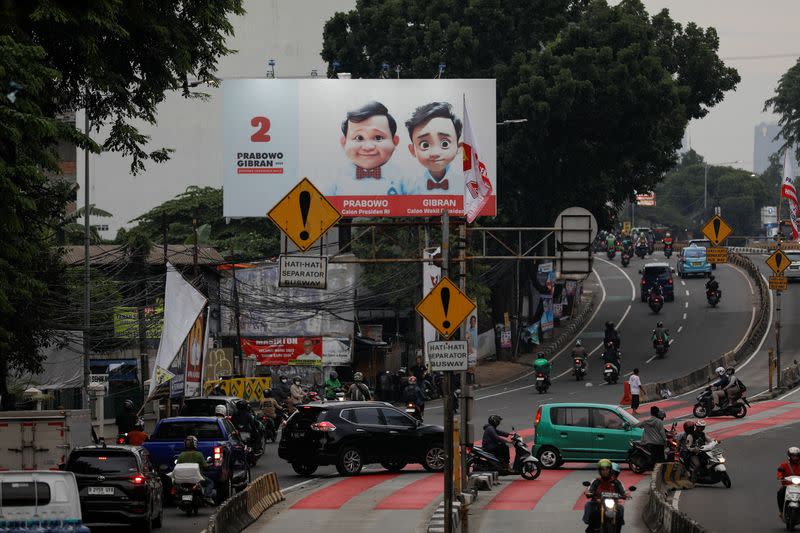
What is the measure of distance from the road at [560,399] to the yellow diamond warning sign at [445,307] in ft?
14.1

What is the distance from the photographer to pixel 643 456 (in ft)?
92.6

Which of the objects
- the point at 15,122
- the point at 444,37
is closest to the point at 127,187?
the point at 444,37

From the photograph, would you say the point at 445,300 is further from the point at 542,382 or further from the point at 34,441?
the point at 542,382

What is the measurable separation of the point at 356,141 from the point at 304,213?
33536 mm

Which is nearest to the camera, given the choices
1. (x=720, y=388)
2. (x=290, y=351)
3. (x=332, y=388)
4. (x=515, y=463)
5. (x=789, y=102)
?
(x=515, y=463)

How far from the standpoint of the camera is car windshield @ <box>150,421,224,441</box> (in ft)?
80.5

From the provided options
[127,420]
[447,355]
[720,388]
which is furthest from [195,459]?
[720,388]

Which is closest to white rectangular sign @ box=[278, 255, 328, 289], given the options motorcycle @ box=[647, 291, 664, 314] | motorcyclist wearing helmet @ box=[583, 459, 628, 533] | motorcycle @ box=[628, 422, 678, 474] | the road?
the road

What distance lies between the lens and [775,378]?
5144cm

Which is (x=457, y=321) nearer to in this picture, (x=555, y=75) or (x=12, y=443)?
(x=12, y=443)

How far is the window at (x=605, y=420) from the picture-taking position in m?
29.1

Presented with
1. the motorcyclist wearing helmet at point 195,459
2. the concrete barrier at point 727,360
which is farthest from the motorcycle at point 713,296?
the motorcyclist wearing helmet at point 195,459

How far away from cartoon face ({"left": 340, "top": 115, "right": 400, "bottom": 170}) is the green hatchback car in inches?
995

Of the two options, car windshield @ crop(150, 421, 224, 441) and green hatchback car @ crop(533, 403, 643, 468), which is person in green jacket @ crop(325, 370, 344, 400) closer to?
green hatchback car @ crop(533, 403, 643, 468)
